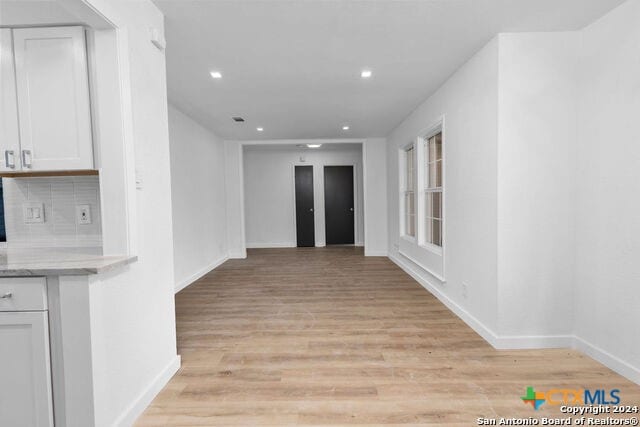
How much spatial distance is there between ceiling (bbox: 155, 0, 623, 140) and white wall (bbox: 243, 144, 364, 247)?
3.61 m

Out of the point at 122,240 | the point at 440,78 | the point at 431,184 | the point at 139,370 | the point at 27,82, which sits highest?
the point at 440,78

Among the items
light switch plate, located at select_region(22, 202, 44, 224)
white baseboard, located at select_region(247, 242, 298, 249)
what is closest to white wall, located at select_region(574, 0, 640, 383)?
light switch plate, located at select_region(22, 202, 44, 224)

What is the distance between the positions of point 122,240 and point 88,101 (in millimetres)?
769

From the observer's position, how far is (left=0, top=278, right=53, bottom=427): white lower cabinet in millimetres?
1327

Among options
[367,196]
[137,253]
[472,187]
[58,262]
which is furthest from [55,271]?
[367,196]

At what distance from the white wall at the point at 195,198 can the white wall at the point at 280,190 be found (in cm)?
162

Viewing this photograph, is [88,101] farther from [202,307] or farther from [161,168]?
[202,307]

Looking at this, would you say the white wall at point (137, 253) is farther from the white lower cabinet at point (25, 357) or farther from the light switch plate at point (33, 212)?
the light switch plate at point (33, 212)

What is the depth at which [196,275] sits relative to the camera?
463cm

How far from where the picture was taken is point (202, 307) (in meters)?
3.43

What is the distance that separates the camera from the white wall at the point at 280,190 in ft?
25.1

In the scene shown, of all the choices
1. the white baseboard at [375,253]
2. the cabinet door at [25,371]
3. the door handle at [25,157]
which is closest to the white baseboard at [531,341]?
the cabinet door at [25,371]

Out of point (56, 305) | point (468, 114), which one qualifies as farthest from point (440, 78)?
point (56, 305)

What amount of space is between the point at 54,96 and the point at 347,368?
2433 mm
